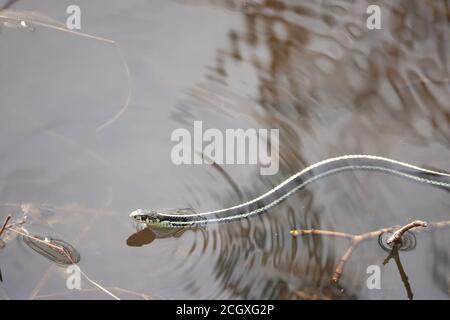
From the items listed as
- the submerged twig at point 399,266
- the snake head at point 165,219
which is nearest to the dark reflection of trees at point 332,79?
the submerged twig at point 399,266

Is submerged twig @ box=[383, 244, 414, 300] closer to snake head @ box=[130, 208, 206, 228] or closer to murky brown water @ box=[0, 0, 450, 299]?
murky brown water @ box=[0, 0, 450, 299]

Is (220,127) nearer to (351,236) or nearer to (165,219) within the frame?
(165,219)

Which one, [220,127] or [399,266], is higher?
[220,127]

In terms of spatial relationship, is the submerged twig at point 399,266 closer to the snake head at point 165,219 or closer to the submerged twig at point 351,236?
the submerged twig at point 351,236

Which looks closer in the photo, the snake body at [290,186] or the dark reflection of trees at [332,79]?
the snake body at [290,186]

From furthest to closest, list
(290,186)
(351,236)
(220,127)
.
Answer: (220,127) < (290,186) < (351,236)

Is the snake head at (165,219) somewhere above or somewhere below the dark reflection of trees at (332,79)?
below

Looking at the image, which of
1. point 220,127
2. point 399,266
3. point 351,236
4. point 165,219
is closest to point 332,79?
point 220,127
